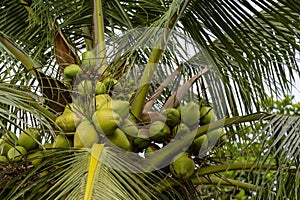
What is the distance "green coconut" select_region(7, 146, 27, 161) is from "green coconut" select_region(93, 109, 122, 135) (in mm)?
333

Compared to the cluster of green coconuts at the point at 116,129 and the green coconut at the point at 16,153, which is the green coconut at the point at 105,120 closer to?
the cluster of green coconuts at the point at 116,129

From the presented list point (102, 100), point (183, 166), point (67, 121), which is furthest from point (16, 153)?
point (183, 166)

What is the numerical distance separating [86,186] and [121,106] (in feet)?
1.31

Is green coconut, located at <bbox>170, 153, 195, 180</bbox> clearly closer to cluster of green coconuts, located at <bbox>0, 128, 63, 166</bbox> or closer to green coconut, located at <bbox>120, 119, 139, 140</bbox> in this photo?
green coconut, located at <bbox>120, 119, 139, 140</bbox>

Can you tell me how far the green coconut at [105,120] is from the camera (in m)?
1.94

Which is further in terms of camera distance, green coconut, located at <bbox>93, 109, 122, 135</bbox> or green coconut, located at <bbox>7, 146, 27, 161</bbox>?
green coconut, located at <bbox>7, 146, 27, 161</bbox>

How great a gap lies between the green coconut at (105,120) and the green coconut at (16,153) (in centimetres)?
33

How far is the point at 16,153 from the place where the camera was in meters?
2.13

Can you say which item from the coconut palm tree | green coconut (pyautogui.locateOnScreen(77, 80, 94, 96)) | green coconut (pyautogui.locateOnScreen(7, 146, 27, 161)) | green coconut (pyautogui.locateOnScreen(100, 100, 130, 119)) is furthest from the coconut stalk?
green coconut (pyautogui.locateOnScreen(7, 146, 27, 161))

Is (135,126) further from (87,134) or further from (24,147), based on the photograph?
(24,147)

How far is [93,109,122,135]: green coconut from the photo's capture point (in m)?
1.94

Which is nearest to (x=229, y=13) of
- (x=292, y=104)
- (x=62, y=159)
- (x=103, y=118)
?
(x=103, y=118)

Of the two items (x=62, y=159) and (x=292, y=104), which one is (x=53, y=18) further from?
(x=292, y=104)

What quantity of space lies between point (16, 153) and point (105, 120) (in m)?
0.41
